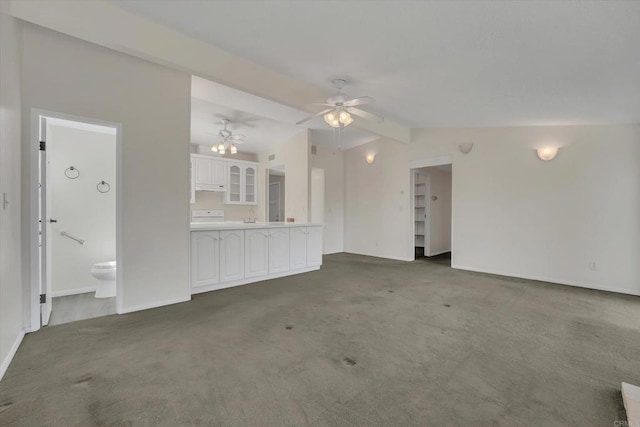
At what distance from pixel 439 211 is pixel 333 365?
651 centimetres

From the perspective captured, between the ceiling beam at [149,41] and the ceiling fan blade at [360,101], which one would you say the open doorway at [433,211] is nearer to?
the ceiling fan blade at [360,101]

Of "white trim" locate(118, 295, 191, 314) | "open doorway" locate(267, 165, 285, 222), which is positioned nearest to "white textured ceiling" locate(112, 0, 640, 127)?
"white trim" locate(118, 295, 191, 314)

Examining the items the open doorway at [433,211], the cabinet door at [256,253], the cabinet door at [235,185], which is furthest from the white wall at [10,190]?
the open doorway at [433,211]

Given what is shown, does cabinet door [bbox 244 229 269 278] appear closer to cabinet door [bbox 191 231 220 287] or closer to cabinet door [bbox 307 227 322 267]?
cabinet door [bbox 191 231 220 287]

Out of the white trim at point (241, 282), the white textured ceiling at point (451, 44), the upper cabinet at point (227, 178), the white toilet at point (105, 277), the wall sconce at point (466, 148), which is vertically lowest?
the white trim at point (241, 282)

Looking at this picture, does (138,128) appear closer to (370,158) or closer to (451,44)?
(451,44)

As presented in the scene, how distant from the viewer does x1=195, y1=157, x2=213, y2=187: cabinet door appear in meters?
6.56

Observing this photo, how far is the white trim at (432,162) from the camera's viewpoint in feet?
19.0

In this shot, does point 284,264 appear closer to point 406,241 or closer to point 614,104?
point 406,241

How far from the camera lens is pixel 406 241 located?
6531 millimetres

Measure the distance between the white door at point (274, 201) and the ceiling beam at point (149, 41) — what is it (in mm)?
5633

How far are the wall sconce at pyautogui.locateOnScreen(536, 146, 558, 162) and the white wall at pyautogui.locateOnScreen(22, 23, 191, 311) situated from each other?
538 centimetres

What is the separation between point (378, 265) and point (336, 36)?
4409 millimetres

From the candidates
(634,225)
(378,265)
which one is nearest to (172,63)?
(378,265)
